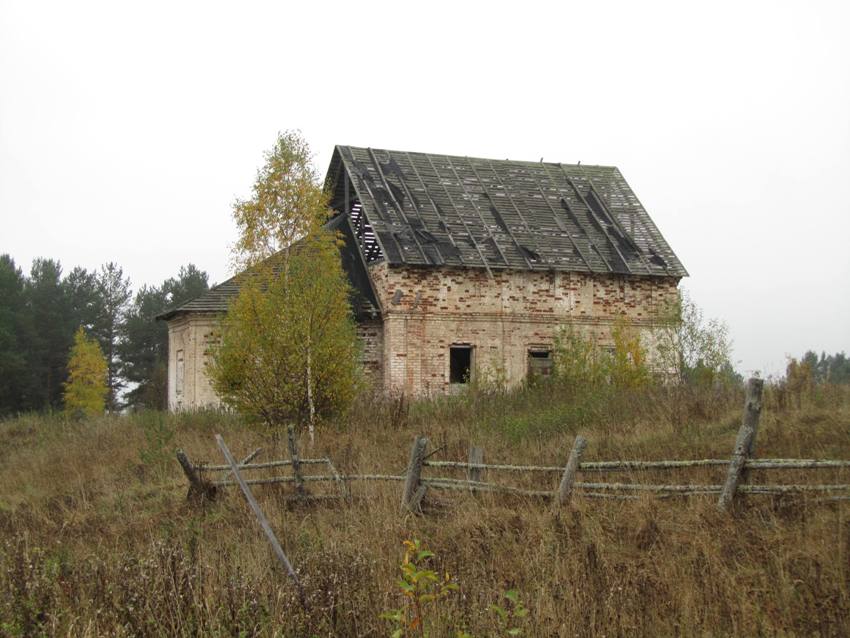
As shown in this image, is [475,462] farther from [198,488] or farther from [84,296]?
[84,296]

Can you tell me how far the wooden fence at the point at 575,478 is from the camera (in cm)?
792

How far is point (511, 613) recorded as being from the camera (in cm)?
525

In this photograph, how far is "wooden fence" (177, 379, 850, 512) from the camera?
7.92m

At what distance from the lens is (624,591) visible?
19.7 ft

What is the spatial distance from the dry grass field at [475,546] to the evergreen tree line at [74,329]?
1233 inches

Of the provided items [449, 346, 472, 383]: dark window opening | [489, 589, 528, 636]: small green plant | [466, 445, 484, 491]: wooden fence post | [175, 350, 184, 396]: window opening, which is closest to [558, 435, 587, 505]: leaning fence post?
[466, 445, 484, 491]: wooden fence post

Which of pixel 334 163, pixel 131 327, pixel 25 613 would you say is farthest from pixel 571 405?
pixel 131 327

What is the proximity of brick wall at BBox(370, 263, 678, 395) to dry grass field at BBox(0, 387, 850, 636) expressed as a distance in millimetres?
8116

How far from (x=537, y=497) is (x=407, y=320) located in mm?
14110

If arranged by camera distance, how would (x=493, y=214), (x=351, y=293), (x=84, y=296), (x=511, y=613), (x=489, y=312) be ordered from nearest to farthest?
1. (x=511, y=613)
2. (x=351, y=293)
3. (x=489, y=312)
4. (x=493, y=214)
5. (x=84, y=296)

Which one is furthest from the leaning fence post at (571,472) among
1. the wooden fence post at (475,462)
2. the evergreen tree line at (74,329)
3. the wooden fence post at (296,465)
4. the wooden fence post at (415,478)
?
the evergreen tree line at (74,329)

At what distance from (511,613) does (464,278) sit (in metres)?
18.6


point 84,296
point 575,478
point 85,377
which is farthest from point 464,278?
point 84,296

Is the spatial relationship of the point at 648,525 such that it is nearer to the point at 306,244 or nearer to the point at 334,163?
the point at 306,244
